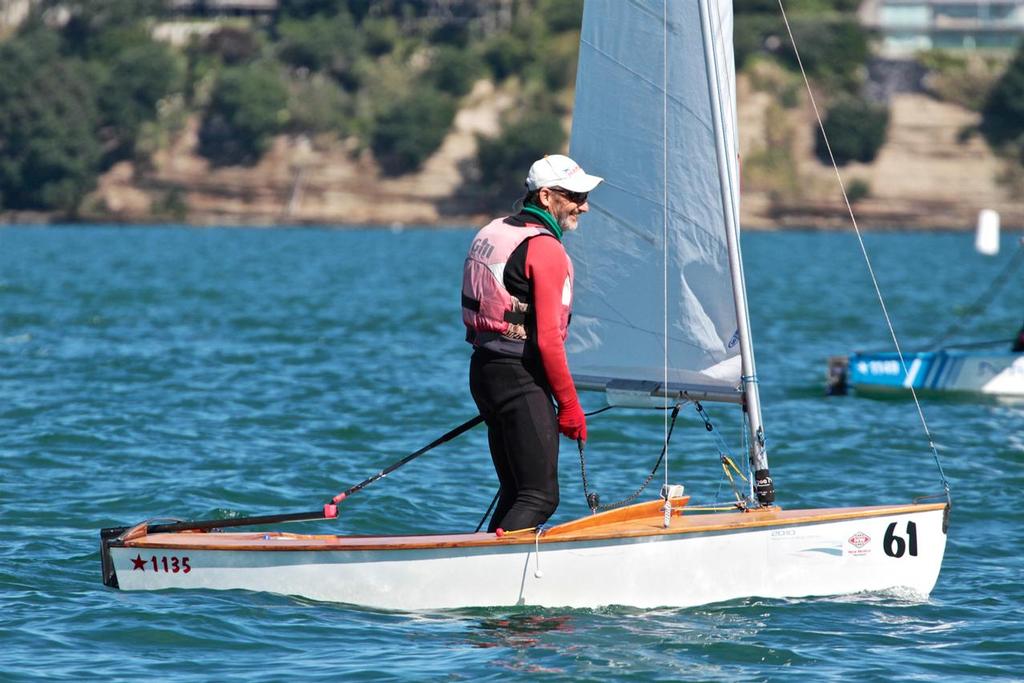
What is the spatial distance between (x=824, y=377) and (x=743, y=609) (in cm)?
1189

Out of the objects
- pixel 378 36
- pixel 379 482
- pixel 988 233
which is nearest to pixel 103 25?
pixel 378 36

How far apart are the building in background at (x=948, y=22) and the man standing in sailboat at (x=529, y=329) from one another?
340 ft

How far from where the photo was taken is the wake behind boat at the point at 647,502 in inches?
303

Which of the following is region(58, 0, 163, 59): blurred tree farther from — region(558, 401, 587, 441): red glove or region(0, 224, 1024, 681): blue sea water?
region(558, 401, 587, 441): red glove

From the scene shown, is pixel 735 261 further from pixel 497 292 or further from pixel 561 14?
pixel 561 14

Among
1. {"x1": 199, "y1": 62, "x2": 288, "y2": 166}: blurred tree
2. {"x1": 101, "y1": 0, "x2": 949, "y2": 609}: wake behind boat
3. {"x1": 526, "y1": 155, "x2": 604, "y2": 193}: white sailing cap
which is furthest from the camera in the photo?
{"x1": 199, "y1": 62, "x2": 288, "y2": 166}: blurred tree

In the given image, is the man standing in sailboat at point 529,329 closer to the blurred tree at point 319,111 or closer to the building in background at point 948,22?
the blurred tree at point 319,111

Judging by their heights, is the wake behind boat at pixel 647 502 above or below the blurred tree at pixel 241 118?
below

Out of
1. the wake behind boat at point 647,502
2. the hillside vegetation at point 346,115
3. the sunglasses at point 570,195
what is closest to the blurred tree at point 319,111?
the hillside vegetation at point 346,115

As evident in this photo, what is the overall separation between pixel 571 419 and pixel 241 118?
7996 cm

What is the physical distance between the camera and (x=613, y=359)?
9.10 metres

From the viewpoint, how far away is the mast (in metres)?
8.06

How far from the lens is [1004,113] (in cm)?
8950

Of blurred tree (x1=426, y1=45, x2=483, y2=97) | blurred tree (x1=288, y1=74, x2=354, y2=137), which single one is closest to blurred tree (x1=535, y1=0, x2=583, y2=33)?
blurred tree (x1=426, y1=45, x2=483, y2=97)
